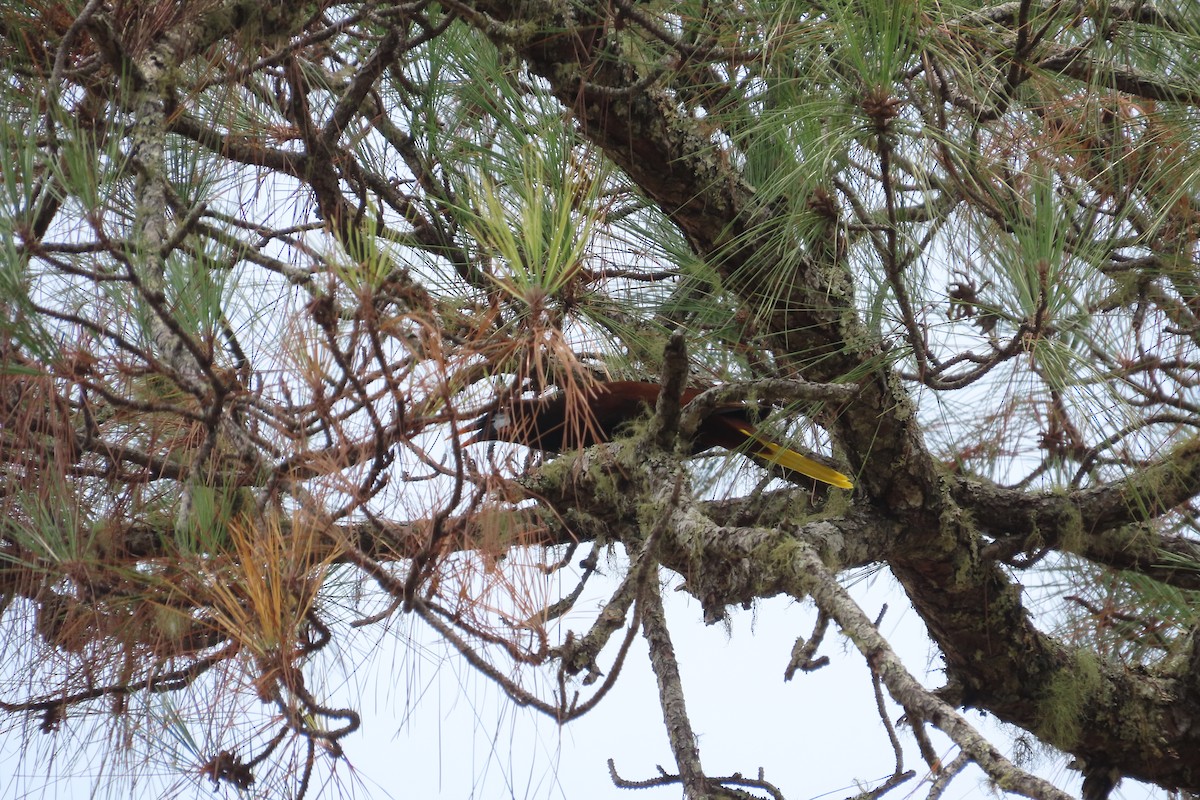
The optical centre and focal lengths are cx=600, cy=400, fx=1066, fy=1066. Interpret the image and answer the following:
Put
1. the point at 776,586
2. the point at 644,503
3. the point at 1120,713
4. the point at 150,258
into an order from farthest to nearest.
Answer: the point at 1120,713 → the point at 644,503 → the point at 776,586 → the point at 150,258

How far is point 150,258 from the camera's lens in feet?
2.38

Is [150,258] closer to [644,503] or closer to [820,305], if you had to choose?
[644,503]

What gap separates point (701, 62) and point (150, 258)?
1.99 feet

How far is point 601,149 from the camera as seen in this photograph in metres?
1.08

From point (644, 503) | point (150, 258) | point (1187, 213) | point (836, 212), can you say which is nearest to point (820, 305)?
point (836, 212)

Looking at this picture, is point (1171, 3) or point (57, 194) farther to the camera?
point (1171, 3)

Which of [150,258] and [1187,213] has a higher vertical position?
[1187,213]

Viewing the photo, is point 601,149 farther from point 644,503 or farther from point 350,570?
point 350,570

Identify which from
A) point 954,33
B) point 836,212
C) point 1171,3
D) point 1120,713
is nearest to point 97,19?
point 836,212

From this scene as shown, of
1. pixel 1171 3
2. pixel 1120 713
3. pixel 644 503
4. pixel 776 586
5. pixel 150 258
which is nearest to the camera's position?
pixel 150 258

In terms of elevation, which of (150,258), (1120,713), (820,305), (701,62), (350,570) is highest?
(701,62)

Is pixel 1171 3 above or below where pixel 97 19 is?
→ above

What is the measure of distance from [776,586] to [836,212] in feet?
1.08

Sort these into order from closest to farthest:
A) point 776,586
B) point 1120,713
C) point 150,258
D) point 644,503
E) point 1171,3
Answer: point 150,258
point 776,586
point 644,503
point 1171,3
point 1120,713
